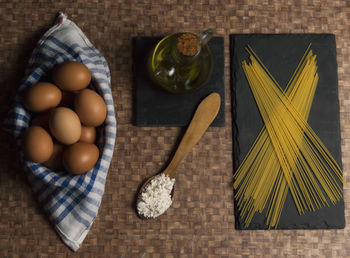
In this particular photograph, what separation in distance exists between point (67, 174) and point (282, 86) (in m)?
0.47

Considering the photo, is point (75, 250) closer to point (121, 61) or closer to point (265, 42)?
point (121, 61)

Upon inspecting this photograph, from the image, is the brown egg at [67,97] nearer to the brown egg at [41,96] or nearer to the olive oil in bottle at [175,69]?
the brown egg at [41,96]

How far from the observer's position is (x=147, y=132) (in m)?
0.76

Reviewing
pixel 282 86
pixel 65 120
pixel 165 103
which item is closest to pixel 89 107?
pixel 65 120

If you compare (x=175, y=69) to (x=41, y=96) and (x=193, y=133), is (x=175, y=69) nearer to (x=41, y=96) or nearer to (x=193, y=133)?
(x=193, y=133)

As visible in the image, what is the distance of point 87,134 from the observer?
68cm

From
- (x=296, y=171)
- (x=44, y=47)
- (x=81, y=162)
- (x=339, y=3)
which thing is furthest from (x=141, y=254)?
(x=339, y=3)

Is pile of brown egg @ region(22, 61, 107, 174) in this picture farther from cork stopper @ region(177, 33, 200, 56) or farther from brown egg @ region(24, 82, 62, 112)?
cork stopper @ region(177, 33, 200, 56)

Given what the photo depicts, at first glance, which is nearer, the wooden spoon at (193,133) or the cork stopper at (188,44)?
the cork stopper at (188,44)

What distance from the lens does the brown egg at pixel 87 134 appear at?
678 millimetres

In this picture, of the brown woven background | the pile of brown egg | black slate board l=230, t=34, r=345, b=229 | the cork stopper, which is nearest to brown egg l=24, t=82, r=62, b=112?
the pile of brown egg

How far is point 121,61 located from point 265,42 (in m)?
0.31

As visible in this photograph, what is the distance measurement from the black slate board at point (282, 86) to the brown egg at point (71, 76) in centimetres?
31

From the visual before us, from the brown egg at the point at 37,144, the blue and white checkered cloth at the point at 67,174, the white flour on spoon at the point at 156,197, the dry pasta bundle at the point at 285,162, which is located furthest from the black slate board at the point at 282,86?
the brown egg at the point at 37,144
